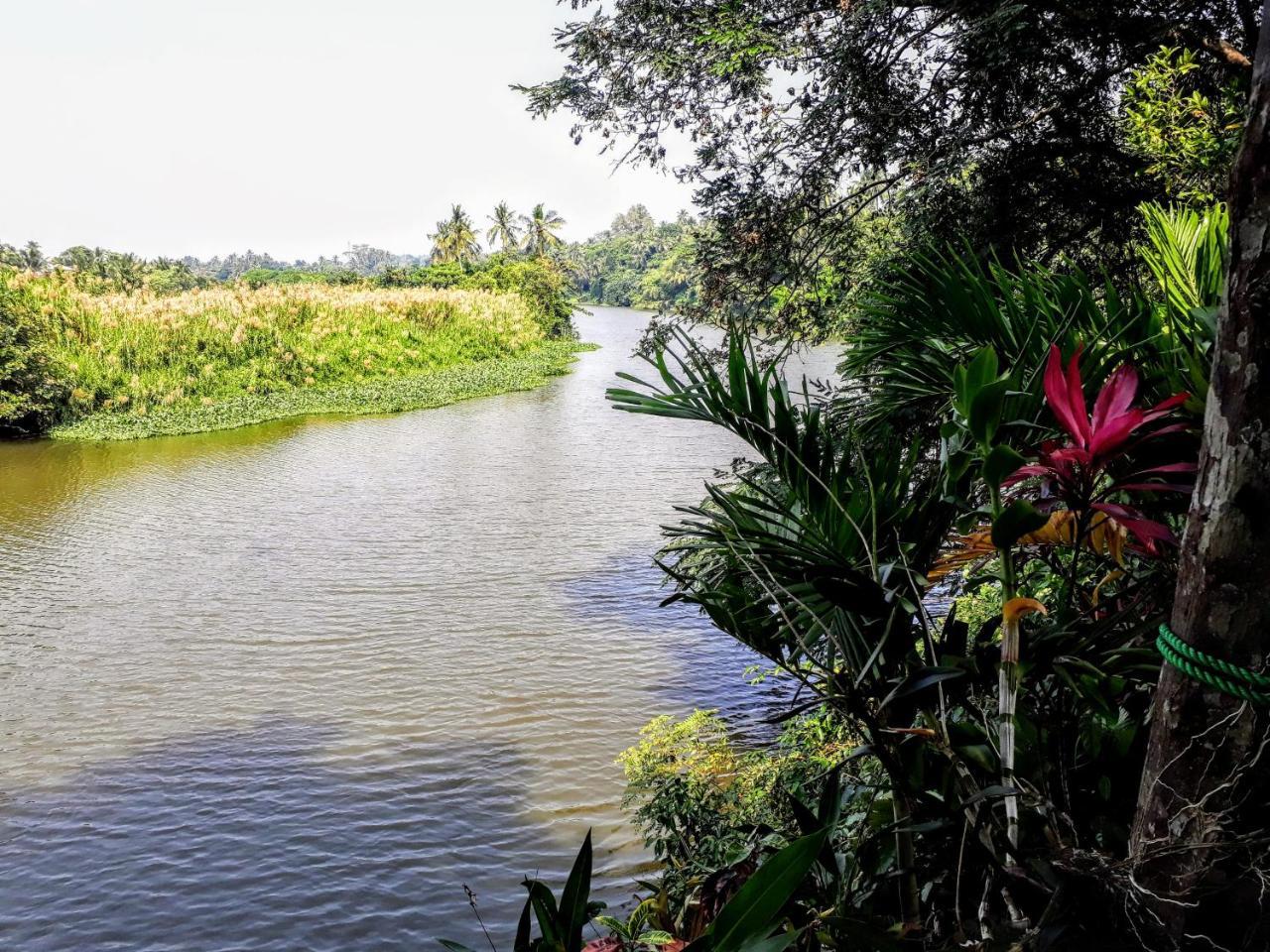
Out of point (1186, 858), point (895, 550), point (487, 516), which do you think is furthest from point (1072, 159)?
point (487, 516)

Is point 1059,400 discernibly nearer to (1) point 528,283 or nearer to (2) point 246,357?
(2) point 246,357

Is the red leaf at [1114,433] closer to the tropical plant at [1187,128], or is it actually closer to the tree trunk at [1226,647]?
the tree trunk at [1226,647]

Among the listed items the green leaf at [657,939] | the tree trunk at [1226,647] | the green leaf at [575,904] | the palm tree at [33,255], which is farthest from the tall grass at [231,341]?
the palm tree at [33,255]

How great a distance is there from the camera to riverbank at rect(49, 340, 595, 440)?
642 inches

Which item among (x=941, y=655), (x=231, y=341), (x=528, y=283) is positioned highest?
(x=528, y=283)

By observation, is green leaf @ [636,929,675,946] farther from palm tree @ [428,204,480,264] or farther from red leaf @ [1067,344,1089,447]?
palm tree @ [428,204,480,264]

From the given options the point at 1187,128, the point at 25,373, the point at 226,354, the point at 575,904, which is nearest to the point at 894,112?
the point at 1187,128

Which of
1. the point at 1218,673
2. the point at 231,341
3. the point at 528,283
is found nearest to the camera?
the point at 1218,673

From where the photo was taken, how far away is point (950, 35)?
16.4ft

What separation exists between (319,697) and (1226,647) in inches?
224

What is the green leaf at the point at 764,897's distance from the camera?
1443 mm

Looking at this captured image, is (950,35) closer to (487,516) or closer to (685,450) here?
(487,516)

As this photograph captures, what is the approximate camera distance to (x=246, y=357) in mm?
20031

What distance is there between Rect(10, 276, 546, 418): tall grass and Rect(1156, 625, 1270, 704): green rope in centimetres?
1848
